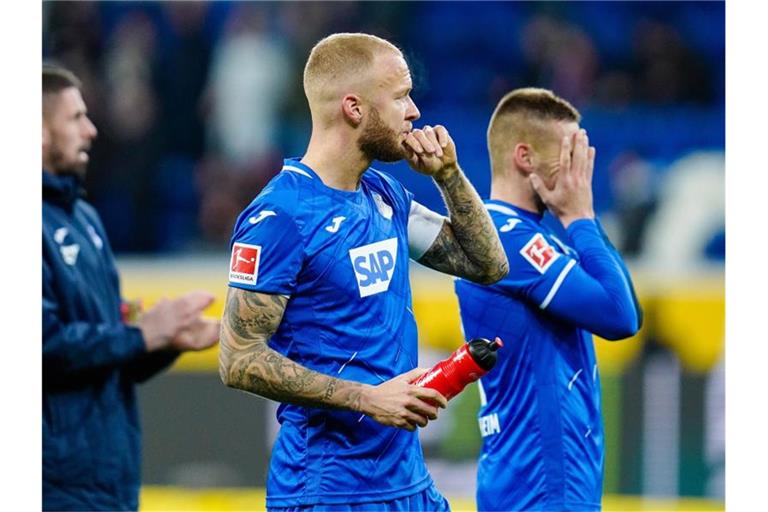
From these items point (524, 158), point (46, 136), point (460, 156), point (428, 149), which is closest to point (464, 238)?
point (428, 149)

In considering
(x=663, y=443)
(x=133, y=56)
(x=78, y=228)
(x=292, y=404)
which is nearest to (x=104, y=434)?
(x=78, y=228)

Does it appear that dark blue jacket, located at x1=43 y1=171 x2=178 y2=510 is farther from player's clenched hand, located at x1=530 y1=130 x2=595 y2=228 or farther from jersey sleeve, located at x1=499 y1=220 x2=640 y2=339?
player's clenched hand, located at x1=530 y1=130 x2=595 y2=228

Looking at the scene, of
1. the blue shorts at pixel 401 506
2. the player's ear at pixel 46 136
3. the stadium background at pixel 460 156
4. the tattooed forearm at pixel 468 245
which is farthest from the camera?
the stadium background at pixel 460 156

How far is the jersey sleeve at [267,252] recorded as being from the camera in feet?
13.7

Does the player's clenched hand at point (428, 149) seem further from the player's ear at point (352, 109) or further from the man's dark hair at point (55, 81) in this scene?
the man's dark hair at point (55, 81)

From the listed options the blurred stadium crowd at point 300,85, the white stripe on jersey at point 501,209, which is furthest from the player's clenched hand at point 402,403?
the blurred stadium crowd at point 300,85

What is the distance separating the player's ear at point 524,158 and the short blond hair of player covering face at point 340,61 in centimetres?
109

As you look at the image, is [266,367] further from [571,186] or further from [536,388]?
[571,186]

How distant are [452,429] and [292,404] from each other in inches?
212

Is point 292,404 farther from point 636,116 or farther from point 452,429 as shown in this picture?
point 636,116

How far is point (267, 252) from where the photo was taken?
418 cm

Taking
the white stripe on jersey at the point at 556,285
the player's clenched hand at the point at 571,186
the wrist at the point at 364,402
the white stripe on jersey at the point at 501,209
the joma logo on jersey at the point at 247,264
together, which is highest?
the player's clenched hand at the point at 571,186

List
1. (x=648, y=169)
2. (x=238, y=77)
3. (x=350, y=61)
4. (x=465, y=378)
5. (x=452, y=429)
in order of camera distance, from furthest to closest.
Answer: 1. (x=238, y=77)
2. (x=648, y=169)
3. (x=452, y=429)
4. (x=350, y=61)
5. (x=465, y=378)

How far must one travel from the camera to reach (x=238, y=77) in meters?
13.5
